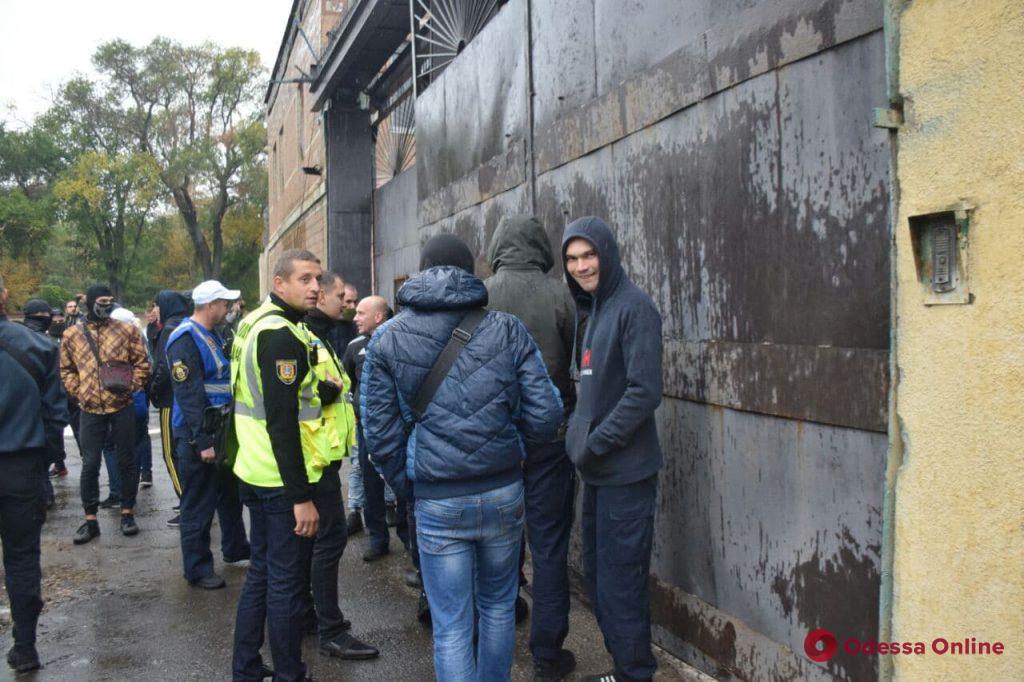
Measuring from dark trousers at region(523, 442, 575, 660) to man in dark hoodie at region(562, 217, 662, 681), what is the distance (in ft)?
1.10

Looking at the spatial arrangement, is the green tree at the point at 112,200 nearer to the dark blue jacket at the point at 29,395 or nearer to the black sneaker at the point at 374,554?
the black sneaker at the point at 374,554

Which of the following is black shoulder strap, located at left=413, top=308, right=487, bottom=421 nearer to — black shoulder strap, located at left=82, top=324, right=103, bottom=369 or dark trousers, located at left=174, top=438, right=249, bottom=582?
dark trousers, located at left=174, top=438, right=249, bottom=582

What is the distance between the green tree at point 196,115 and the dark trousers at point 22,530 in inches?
1579

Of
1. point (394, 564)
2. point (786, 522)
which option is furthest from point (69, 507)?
point (786, 522)

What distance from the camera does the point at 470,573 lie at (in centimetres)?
313

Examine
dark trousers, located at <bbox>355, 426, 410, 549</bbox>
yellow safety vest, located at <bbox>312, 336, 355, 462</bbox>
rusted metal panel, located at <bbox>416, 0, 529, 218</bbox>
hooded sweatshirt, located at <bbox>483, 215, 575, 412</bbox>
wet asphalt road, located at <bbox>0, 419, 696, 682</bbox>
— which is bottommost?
wet asphalt road, located at <bbox>0, 419, 696, 682</bbox>

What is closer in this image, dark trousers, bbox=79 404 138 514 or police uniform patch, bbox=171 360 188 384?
police uniform patch, bbox=171 360 188 384

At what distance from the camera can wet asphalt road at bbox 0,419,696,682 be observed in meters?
4.11

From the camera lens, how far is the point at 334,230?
13.1 meters

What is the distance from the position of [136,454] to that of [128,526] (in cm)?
60

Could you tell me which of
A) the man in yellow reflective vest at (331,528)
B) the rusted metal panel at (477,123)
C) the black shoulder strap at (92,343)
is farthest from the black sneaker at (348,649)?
the black shoulder strap at (92,343)

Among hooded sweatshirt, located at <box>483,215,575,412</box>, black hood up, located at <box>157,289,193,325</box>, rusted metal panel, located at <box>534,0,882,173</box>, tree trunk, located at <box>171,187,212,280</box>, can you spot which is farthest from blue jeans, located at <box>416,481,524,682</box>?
tree trunk, located at <box>171,187,212,280</box>

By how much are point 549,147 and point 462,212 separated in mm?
1829

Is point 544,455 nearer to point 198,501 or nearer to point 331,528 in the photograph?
point 331,528
